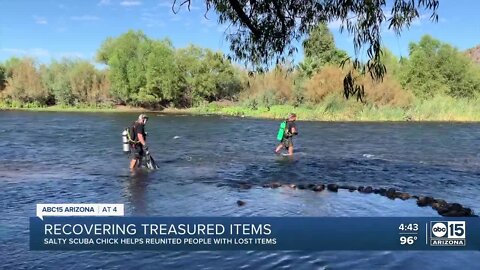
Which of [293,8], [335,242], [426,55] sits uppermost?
[426,55]

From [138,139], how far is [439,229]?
11352 millimetres

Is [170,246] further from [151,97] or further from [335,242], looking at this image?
[151,97]

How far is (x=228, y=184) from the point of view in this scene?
54.0ft

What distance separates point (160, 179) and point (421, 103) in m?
52.7

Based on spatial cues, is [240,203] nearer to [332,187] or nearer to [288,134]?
[332,187]

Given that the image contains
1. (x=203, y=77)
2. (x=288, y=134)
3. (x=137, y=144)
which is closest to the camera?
(x=137, y=144)

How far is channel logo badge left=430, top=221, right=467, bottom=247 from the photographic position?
8.99 m

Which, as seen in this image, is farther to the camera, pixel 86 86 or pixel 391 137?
pixel 86 86

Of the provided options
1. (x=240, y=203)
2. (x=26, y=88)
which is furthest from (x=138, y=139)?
(x=26, y=88)

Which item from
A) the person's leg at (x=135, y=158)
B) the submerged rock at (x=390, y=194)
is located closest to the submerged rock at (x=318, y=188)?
the submerged rock at (x=390, y=194)

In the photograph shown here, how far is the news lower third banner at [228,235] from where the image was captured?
28.9 ft

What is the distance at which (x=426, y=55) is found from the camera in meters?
77.9

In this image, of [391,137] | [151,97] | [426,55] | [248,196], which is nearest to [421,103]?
[426,55]

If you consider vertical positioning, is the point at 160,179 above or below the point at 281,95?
below
